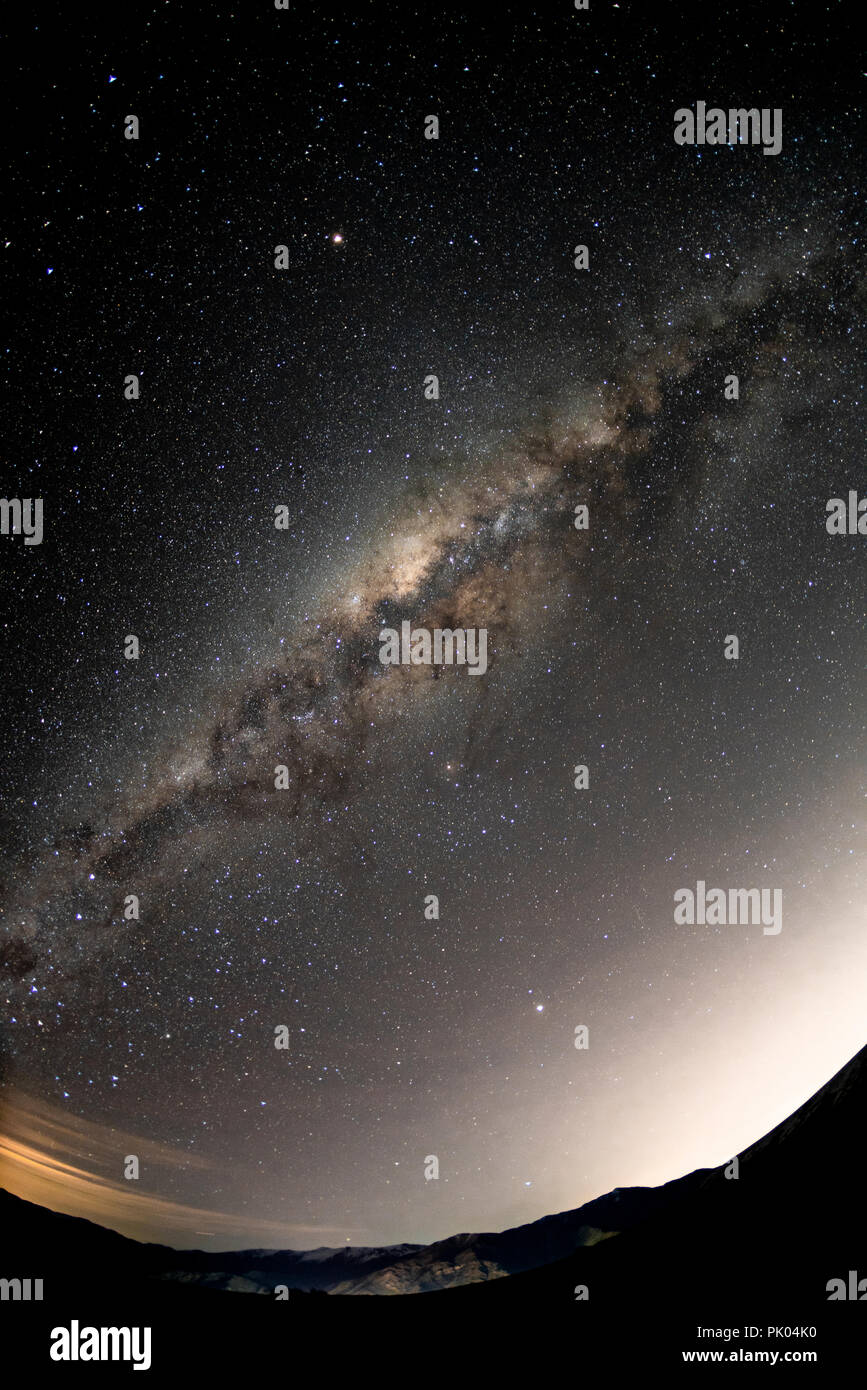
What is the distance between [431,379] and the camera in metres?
11.5

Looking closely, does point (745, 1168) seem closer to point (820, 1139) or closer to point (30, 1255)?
point (820, 1139)

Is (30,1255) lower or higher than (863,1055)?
lower

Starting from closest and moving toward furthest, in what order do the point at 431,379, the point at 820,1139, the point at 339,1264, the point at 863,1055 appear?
the point at 431,379
the point at 820,1139
the point at 863,1055
the point at 339,1264
